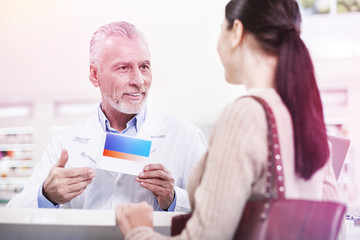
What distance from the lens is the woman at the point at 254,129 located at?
931 mm

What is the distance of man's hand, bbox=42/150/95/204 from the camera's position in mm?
1649

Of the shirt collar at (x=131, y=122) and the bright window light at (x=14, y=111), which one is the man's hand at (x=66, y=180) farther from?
the bright window light at (x=14, y=111)

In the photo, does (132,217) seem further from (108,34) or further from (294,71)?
(108,34)

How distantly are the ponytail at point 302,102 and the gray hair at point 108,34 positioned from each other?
4.42 ft

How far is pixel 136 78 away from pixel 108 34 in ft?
1.03

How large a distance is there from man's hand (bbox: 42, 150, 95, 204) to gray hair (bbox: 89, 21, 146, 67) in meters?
0.84

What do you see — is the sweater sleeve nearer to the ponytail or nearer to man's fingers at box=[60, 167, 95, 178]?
the ponytail

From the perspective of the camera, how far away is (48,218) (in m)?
1.17

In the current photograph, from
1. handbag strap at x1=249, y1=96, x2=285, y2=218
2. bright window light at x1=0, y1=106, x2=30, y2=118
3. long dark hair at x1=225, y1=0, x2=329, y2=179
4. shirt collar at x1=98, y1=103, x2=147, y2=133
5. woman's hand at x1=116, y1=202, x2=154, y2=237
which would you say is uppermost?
long dark hair at x1=225, y1=0, x2=329, y2=179

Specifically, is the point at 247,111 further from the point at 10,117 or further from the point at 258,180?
the point at 10,117

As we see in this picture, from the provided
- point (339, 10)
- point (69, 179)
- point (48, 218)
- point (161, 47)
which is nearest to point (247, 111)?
point (48, 218)

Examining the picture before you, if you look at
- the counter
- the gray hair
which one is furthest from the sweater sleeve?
the gray hair

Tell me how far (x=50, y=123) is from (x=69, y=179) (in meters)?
4.64

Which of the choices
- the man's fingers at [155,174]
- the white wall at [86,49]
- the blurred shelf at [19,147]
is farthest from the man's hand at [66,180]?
the blurred shelf at [19,147]
